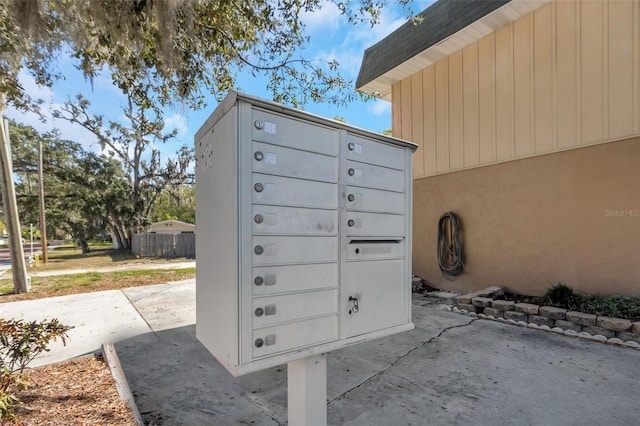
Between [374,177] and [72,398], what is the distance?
2383 mm

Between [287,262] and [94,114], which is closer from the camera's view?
[287,262]

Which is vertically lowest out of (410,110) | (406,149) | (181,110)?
(406,149)

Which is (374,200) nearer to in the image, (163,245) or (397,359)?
(397,359)

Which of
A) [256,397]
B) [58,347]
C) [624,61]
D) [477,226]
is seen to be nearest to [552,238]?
[477,226]

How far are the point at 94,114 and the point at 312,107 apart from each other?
14396 millimetres

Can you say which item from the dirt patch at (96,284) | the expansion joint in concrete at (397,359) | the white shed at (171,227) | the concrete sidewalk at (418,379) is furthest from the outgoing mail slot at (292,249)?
the white shed at (171,227)

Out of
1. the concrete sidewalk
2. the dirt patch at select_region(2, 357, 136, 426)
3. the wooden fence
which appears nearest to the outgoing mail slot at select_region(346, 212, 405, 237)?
the concrete sidewalk

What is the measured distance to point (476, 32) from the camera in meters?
4.93

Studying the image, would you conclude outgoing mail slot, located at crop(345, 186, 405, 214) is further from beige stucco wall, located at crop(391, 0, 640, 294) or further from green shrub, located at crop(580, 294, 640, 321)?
beige stucco wall, located at crop(391, 0, 640, 294)

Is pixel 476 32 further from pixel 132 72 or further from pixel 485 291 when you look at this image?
pixel 132 72

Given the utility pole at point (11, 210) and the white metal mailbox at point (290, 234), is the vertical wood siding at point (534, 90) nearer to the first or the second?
the white metal mailbox at point (290, 234)

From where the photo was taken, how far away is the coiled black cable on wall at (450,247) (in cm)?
537

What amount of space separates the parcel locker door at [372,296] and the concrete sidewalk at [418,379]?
755 millimetres

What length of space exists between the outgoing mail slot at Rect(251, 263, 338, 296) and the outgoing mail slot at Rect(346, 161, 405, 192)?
471 mm
